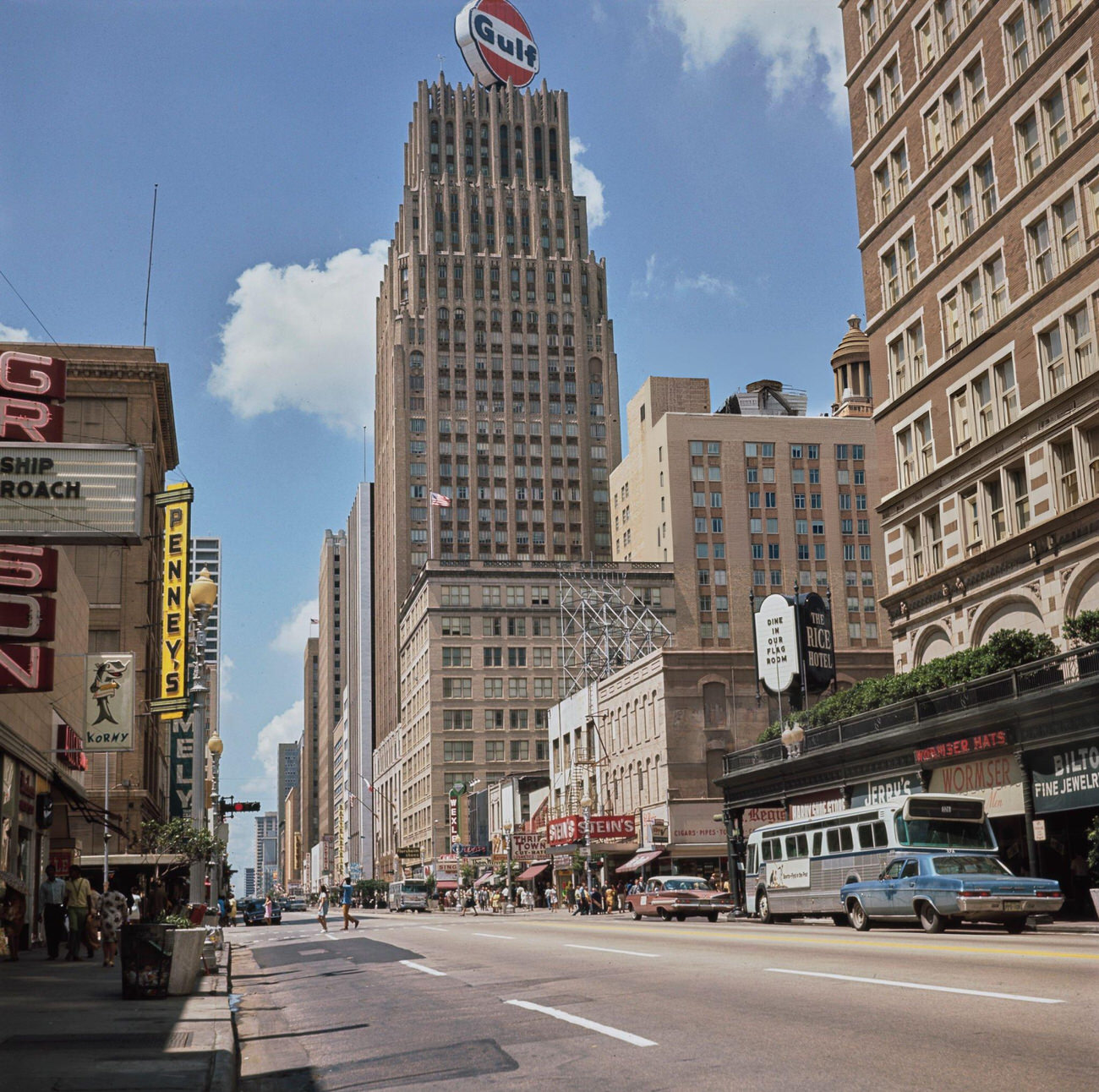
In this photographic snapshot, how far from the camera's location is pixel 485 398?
154m

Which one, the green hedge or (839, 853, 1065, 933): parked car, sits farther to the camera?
the green hedge

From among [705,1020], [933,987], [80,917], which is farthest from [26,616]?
[933,987]

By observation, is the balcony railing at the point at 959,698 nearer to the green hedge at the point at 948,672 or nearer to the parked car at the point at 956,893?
the green hedge at the point at 948,672

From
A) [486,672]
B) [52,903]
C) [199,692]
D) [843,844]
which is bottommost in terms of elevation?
[52,903]

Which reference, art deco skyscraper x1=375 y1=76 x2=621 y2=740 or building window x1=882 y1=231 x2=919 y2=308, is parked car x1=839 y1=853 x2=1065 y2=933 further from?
art deco skyscraper x1=375 y1=76 x2=621 y2=740

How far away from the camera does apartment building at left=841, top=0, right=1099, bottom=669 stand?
37469 millimetres

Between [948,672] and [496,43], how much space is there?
54705mm

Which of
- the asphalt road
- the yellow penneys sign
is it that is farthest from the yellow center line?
the yellow penneys sign

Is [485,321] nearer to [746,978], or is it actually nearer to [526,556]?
[526,556]

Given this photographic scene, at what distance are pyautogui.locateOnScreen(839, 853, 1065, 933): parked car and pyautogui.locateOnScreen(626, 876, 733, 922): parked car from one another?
1685 cm

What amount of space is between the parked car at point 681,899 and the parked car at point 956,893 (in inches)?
663

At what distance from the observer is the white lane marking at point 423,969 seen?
21188mm

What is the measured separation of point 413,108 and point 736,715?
118267 mm

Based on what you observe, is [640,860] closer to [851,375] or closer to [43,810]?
[43,810]
